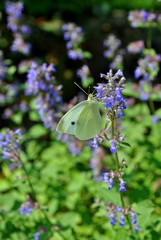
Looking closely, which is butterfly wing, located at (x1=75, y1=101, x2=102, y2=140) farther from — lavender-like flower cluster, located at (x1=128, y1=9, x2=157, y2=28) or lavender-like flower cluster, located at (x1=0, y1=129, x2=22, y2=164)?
lavender-like flower cluster, located at (x1=128, y1=9, x2=157, y2=28)

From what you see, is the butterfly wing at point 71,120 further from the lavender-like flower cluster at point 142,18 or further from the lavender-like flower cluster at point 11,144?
the lavender-like flower cluster at point 142,18

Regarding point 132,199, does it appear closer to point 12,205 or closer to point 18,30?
point 12,205

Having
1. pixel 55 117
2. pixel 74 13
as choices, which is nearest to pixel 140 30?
pixel 74 13

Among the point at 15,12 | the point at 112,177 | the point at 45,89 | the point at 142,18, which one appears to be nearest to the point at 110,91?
the point at 112,177

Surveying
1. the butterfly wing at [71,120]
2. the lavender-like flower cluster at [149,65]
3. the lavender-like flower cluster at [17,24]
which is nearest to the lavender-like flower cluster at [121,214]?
the butterfly wing at [71,120]

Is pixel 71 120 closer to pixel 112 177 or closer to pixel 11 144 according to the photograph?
pixel 112 177
